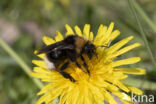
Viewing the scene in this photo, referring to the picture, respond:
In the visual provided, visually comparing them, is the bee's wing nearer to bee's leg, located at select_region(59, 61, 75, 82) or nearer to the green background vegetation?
bee's leg, located at select_region(59, 61, 75, 82)

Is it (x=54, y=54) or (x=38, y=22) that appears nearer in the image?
(x=54, y=54)

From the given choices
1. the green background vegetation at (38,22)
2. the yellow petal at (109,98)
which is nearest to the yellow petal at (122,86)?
the yellow petal at (109,98)

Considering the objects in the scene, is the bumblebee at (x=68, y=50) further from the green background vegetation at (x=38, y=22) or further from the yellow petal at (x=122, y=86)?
the green background vegetation at (x=38, y=22)

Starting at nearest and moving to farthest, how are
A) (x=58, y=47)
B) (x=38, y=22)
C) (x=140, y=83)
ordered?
Answer: (x=58, y=47) < (x=140, y=83) < (x=38, y=22)

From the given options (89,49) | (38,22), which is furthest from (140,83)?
(38,22)

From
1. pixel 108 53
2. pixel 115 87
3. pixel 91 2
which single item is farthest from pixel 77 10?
pixel 115 87

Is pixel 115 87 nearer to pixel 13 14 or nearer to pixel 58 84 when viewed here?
pixel 58 84

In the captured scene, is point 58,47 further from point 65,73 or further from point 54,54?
point 65,73

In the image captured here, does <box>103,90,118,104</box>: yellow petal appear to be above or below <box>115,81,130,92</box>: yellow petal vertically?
below

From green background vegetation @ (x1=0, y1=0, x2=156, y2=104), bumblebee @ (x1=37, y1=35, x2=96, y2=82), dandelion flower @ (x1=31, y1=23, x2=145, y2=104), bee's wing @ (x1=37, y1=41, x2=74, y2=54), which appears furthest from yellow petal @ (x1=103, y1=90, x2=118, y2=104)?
green background vegetation @ (x1=0, y1=0, x2=156, y2=104)
